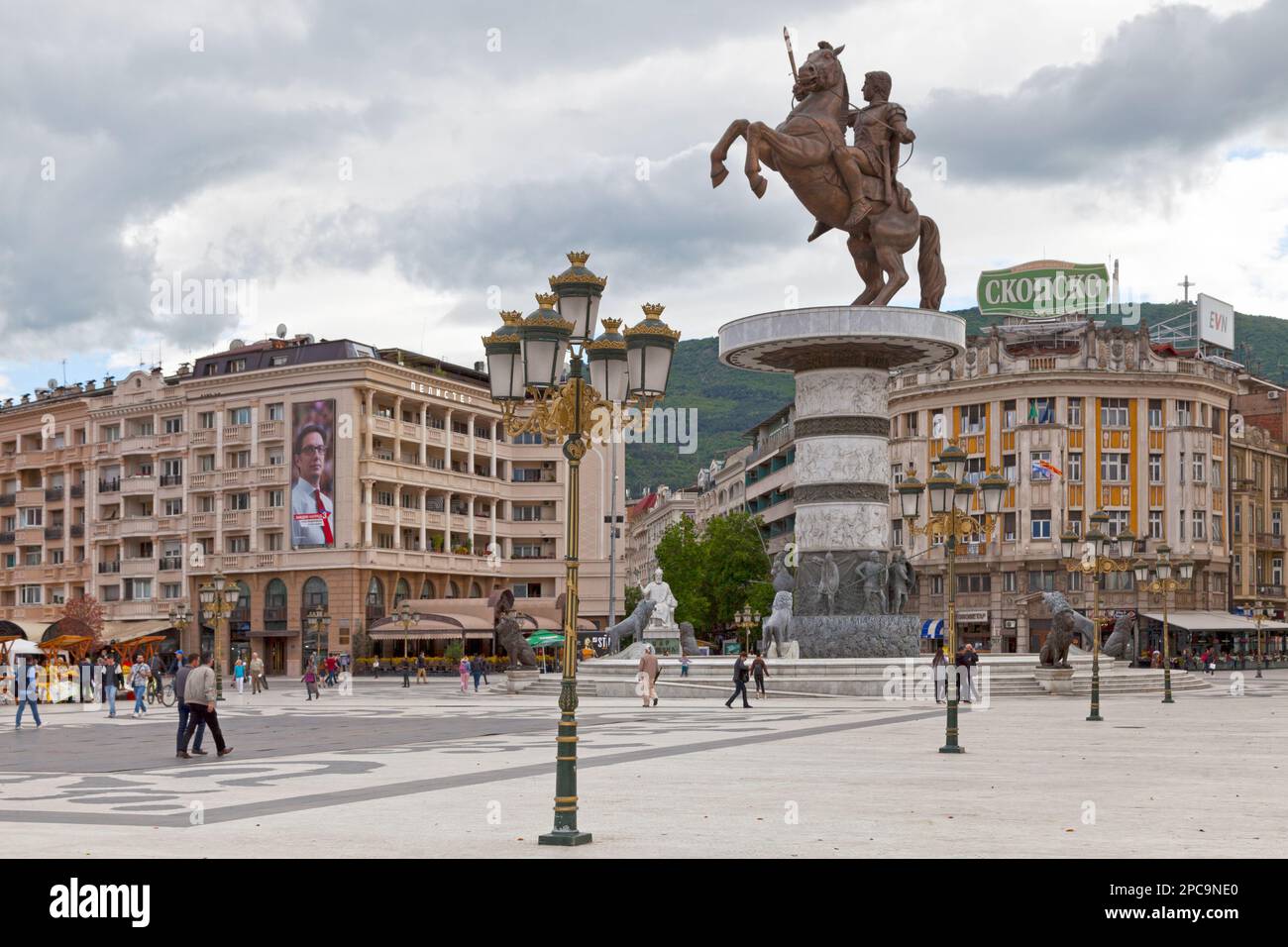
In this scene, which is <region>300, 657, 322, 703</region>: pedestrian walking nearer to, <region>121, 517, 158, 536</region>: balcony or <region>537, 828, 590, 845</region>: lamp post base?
<region>537, 828, 590, 845</region>: lamp post base

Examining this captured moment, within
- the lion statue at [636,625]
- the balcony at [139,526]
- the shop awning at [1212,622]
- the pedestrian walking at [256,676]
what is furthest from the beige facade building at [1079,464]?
the balcony at [139,526]

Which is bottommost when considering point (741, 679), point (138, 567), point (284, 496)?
point (741, 679)

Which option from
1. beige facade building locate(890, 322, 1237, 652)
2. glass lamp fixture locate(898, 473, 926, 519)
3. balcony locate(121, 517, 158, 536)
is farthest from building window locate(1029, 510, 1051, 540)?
glass lamp fixture locate(898, 473, 926, 519)

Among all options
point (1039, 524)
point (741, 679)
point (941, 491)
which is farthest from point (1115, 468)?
point (941, 491)

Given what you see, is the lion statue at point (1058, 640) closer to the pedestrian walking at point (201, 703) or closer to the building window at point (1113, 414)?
the pedestrian walking at point (201, 703)

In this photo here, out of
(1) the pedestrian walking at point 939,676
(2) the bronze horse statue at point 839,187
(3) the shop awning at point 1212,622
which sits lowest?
(3) the shop awning at point 1212,622

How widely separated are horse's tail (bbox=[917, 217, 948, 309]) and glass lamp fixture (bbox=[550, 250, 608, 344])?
3454cm

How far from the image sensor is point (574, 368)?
15461 millimetres

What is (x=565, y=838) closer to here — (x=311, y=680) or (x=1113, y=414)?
(x=311, y=680)

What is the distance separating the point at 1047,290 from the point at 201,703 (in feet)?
292

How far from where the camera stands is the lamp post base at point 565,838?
13.2 meters

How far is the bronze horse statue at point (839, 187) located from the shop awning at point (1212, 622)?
44801 mm

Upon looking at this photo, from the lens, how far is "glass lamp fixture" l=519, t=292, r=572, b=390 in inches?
586
